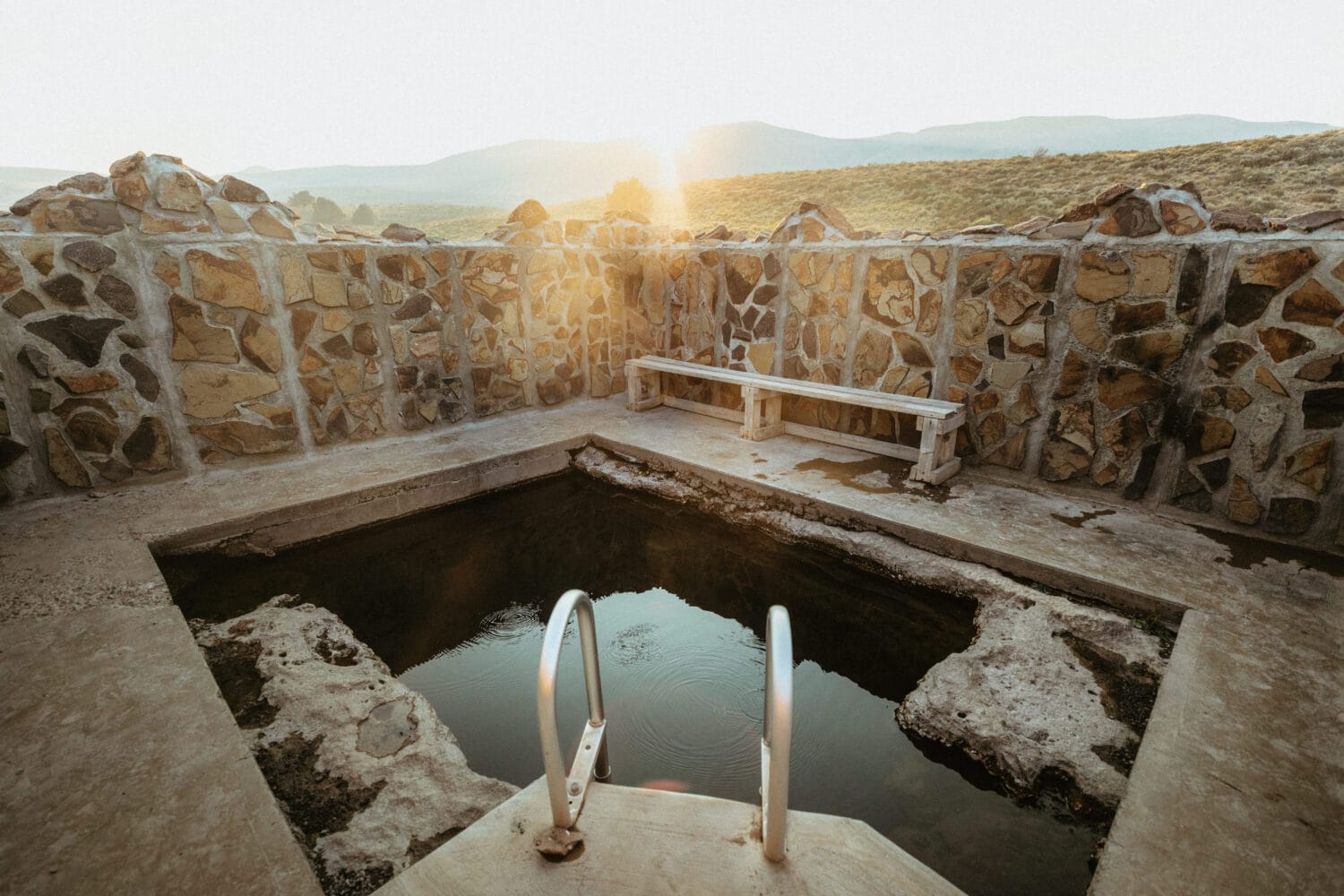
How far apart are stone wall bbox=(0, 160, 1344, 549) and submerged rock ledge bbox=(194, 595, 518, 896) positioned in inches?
90.1

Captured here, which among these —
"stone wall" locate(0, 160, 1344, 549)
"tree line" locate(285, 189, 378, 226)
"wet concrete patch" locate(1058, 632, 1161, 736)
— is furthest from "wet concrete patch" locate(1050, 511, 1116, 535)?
"tree line" locate(285, 189, 378, 226)

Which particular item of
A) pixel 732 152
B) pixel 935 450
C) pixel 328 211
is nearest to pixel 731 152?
pixel 732 152

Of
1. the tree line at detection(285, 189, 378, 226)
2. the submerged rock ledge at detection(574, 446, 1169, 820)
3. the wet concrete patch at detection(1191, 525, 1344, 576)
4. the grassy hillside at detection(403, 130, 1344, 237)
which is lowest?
the submerged rock ledge at detection(574, 446, 1169, 820)

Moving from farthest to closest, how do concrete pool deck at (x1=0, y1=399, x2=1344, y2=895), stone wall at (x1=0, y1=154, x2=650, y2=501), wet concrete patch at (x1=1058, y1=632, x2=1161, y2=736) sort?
1. stone wall at (x1=0, y1=154, x2=650, y2=501)
2. wet concrete patch at (x1=1058, y1=632, x2=1161, y2=736)
3. concrete pool deck at (x1=0, y1=399, x2=1344, y2=895)

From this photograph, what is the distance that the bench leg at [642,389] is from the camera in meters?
6.65

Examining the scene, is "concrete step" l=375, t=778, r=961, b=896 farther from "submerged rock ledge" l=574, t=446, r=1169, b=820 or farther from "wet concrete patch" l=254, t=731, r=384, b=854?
"submerged rock ledge" l=574, t=446, r=1169, b=820

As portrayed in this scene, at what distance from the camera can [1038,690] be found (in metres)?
2.80

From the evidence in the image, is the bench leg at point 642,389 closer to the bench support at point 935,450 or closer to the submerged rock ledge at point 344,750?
the bench support at point 935,450

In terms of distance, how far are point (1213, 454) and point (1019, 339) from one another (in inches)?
52.9

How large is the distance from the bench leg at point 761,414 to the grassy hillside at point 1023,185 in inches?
152

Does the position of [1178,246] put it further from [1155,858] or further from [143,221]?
[143,221]

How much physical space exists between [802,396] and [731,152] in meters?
151

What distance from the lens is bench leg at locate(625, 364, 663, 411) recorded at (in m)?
6.65

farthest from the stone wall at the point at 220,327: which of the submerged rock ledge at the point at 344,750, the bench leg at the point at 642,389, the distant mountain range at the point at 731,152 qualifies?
the distant mountain range at the point at 731,152
